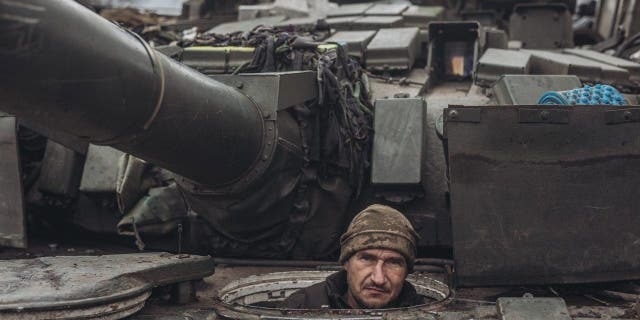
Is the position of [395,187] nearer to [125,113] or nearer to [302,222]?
[302,222]

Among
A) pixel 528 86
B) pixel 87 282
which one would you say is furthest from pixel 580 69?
pixel 87 282

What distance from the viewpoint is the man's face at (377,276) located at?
517cm

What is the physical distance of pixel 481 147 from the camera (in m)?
5.42

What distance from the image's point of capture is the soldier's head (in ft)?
16.9

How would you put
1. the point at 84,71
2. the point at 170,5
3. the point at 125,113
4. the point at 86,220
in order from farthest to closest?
1. the point at 170,5
2. the point at 86,220
3. the point at 125,113
4. the point at 84,71

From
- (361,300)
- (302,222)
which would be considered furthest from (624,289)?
(302,222)

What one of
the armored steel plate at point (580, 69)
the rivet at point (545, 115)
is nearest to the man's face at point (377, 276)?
the rivet at point (545, 115)

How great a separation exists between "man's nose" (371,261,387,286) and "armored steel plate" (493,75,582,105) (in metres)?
2.05

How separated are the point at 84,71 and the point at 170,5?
14271 mm

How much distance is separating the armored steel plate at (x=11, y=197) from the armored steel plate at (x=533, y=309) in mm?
3348

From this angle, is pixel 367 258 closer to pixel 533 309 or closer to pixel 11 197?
pixel 533 309

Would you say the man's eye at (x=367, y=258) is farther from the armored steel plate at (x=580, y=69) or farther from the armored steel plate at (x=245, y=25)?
the armored steel plate at (x=245, y=25)

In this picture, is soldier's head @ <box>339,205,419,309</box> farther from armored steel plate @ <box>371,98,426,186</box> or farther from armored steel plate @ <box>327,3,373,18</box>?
armored steel plate @ <box>327,3,373,18</box>

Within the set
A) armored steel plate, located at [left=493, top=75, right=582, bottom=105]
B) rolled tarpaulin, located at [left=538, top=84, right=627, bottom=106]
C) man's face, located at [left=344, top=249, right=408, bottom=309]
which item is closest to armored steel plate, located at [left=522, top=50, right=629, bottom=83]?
armored steel plate, located at [left=493, top=75, right=582, bottom=105]
